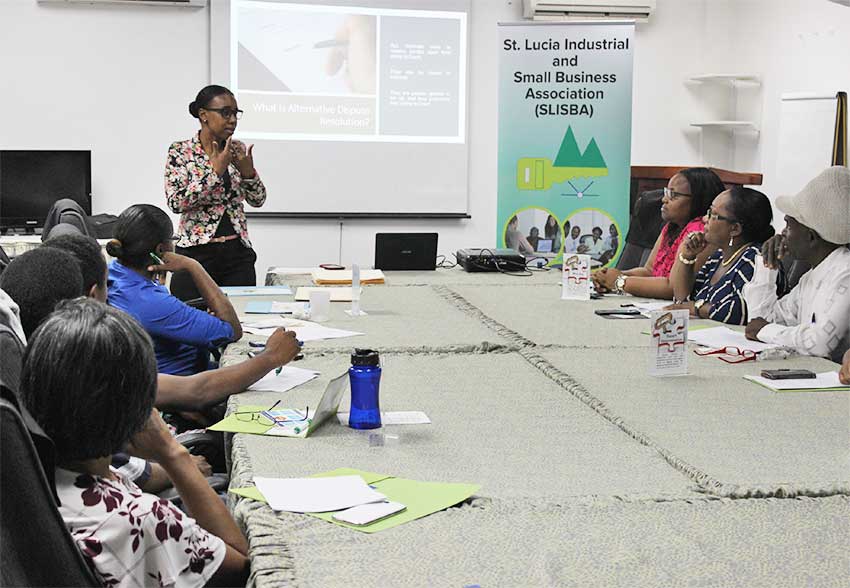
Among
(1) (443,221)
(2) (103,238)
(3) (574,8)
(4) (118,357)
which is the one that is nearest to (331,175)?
(1) (443,221)

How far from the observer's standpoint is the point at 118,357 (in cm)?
118

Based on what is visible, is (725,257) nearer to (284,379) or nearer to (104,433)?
(284,379)

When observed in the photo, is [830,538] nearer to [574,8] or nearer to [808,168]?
[808,168]

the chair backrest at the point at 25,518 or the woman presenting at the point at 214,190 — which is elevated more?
the woman presenting at the point at 214,190

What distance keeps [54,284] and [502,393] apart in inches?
37.4

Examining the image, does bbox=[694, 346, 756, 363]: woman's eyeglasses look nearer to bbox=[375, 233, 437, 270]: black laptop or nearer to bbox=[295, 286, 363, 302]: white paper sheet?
bbox=[295, 286, 363, 302]: white paper sheet

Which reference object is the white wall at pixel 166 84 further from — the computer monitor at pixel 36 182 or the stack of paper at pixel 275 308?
the stack of paper at pixel 275 308

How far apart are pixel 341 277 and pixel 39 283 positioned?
2.29 metres

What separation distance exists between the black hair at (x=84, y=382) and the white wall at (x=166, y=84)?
5.01 m

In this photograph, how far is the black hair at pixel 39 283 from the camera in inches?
65.2

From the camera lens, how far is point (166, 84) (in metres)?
6.00

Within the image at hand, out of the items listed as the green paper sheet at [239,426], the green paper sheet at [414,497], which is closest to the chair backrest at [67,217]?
the green paper sheet at [239,426]

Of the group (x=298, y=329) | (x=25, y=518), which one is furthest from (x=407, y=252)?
(x=25, y=518)

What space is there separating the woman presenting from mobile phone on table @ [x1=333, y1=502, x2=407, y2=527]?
9.28ft
